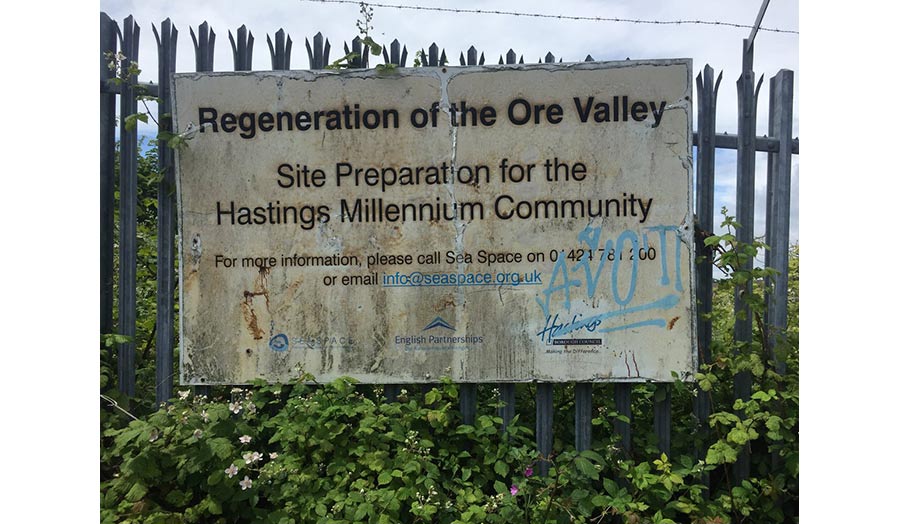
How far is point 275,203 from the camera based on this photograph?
316 centimetres

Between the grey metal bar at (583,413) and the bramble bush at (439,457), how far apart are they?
0.22ft

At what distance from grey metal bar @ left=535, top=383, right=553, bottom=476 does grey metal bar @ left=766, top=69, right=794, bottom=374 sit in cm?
137

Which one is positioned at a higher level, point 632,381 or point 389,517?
point 632,381

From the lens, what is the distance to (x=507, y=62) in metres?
3.21

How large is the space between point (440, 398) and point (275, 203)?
1540 mm

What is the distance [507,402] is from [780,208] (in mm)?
2061

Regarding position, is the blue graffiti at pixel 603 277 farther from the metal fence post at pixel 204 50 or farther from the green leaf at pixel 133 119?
the green leaf at pixel 133 119

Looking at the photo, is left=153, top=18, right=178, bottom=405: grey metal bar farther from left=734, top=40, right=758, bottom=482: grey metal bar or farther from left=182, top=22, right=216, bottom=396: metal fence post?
left=734, top=40, right=758, bottom=482: grey metal bar

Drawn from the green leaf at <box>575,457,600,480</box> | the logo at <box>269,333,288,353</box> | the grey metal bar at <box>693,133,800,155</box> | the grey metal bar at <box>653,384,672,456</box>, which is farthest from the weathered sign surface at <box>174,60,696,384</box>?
the green leaf at <box>575,457,600,480</box>

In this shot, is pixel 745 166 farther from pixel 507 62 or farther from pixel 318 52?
pixel 318 52

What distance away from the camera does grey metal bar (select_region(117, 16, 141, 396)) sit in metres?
3.30

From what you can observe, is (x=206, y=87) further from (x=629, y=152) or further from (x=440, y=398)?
(x=629, y=152)

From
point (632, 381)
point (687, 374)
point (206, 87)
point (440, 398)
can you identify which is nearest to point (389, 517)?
point (440, 398)
